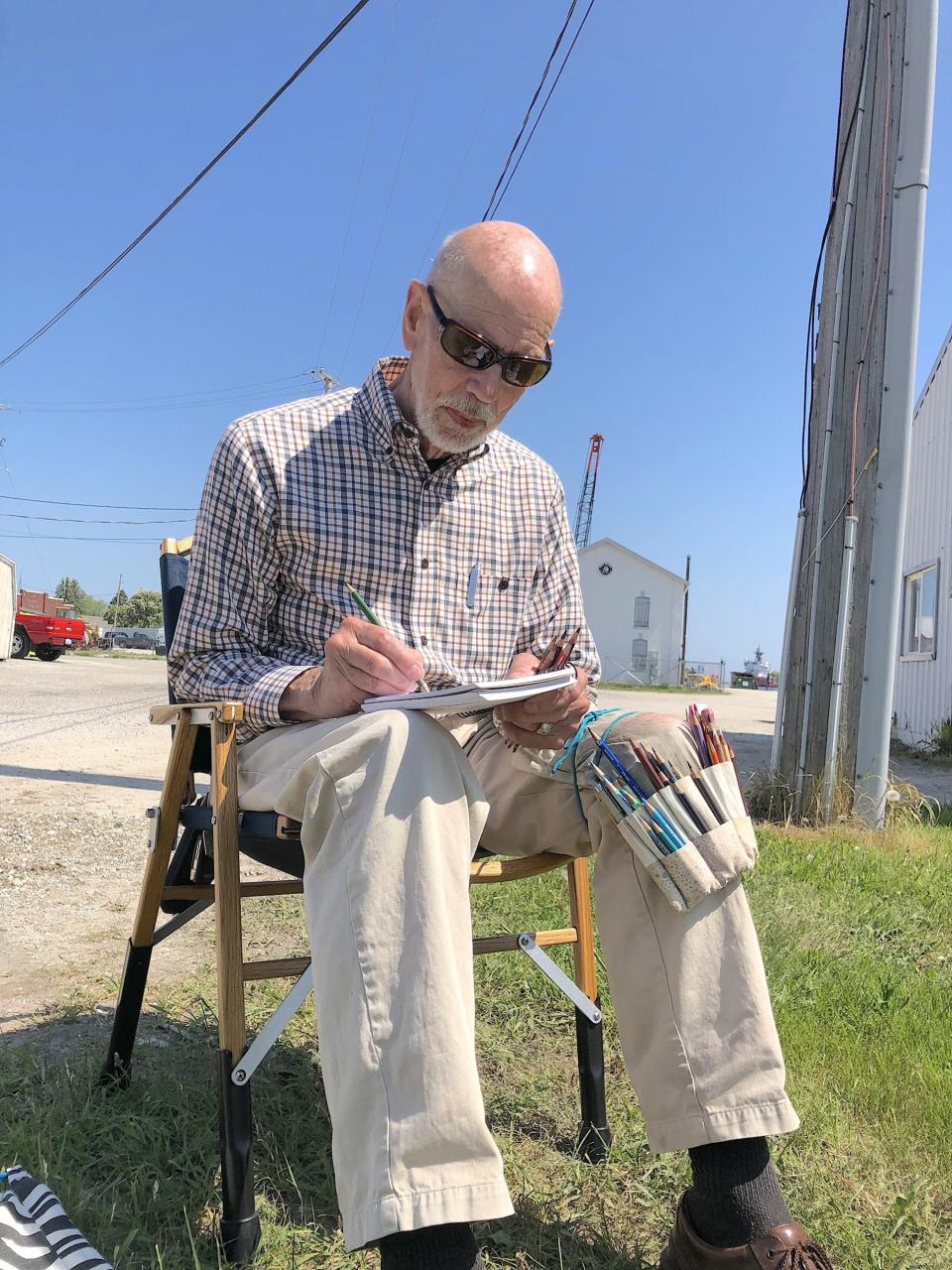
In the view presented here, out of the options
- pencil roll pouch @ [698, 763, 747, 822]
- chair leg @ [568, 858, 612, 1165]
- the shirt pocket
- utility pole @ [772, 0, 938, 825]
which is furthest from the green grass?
utility pole @ [772, 0, 938, 825]

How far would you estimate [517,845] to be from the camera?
5.42ft

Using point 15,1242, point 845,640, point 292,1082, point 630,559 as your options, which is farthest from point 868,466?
point 630,559

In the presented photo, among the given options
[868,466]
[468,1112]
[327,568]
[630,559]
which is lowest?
[468,1112]

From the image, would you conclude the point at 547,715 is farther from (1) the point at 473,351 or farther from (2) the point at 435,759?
(1) the point at 473,351

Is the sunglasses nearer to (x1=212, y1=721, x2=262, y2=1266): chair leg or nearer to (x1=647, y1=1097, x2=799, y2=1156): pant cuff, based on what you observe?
(x1=212, y1=721, x2=262, y2=1266): chair leg

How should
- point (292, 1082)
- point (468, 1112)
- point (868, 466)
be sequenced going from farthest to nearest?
1. point (868, 466)
2. point (292, 1082)
3. point (468, 1112)

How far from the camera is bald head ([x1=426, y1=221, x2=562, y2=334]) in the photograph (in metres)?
1.72

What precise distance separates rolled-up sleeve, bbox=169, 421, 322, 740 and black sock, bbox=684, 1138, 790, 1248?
986 mm

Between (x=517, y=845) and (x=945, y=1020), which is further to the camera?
(x=945, y=1020)

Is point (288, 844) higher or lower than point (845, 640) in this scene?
lower

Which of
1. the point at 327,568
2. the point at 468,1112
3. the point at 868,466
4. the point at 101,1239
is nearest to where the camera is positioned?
the point at 468,1112

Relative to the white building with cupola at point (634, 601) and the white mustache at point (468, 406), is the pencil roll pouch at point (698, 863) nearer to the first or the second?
the white mustache at point (468, 406)

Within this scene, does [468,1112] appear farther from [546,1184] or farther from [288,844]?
[546,1184]

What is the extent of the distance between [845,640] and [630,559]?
150ft
